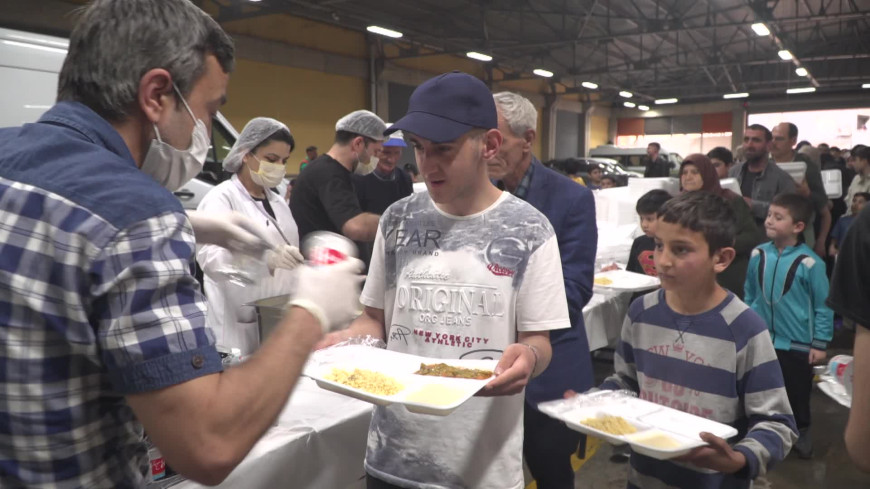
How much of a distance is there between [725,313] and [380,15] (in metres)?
13.7

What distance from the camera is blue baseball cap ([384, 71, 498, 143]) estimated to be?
1.60m

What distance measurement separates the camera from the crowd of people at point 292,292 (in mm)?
847

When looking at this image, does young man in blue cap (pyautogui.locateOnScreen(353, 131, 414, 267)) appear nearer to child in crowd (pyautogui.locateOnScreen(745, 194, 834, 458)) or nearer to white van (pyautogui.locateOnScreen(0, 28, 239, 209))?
white van (pyautogui.locateOnScreen(0, 28, 239, 209))

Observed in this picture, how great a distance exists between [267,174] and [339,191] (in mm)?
437

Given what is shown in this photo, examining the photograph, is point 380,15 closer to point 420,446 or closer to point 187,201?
point 187,201

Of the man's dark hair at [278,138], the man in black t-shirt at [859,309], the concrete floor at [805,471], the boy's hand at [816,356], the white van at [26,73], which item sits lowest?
the concrete floor at [805,471]

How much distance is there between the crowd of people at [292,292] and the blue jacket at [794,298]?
1902 millimetres

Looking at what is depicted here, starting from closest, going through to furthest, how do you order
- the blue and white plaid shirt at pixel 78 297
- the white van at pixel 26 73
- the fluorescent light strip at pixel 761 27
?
1. the blue and white plaid shirt at pixel 78 297
2. the white van at pixel 26 73
3. the fluorescent light strip at pixel 761 27

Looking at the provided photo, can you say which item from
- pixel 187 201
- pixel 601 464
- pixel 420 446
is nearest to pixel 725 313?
pixel 420 446

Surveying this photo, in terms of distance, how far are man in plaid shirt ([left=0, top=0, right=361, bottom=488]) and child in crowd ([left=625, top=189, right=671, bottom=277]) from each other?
154 inches

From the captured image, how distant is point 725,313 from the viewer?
1918 mm

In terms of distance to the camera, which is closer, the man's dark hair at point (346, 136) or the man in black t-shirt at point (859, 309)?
the man in black t-shirt at point (859, 309)

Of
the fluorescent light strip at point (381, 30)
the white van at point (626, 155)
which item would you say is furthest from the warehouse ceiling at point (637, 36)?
the white van at point (626, 155)

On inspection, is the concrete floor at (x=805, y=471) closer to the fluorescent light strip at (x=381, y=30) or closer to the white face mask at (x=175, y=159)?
the white face mask at (x=175, y=159)
